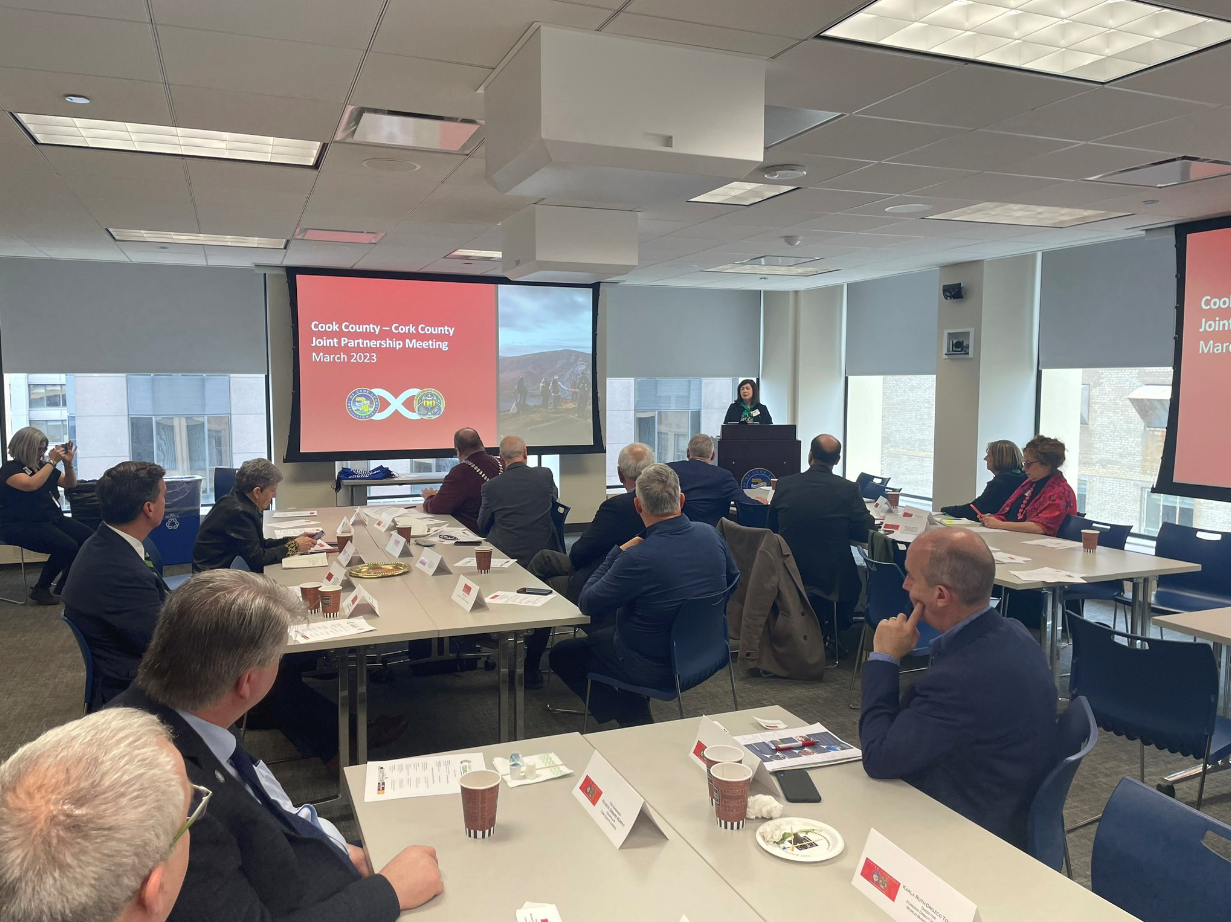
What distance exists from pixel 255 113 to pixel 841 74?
8.21 feet

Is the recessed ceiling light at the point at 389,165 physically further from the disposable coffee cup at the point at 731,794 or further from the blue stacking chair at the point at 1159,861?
the blue stacking chair at the point at 1159,861

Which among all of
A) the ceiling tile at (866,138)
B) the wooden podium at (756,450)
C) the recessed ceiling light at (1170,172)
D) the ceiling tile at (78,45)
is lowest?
the wooden podium at (756,450)

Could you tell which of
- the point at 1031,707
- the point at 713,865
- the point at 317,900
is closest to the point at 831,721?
the point at 1031,707

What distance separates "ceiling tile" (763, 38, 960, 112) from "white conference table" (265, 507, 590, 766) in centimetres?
230

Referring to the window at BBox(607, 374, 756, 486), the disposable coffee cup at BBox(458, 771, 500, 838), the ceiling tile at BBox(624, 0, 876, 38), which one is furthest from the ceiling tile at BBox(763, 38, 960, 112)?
the window at BBox(607, 374, 756, 486)

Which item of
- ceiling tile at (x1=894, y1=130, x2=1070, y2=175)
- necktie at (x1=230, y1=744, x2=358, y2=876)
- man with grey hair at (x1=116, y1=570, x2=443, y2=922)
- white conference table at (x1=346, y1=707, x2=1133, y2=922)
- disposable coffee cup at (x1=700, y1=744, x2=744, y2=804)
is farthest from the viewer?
ceiling tile at (x1=894, y1=130, x2=1070, y2=175)

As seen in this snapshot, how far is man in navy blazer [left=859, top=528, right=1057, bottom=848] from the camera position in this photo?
1.93m

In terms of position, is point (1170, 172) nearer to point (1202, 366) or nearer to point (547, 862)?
point (1202, 366)

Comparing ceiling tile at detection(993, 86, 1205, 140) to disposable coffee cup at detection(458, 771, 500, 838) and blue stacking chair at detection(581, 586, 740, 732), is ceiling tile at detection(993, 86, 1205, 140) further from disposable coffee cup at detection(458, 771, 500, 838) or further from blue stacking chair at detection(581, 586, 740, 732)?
disposable coffee cup at detection(458, 771, 500, 838)

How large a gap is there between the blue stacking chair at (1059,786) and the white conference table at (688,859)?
267 mm

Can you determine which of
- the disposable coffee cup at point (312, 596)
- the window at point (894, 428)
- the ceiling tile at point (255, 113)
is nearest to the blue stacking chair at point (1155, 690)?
the disposable coffee cup at point (312, 596)

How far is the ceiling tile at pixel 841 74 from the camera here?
3.09 m

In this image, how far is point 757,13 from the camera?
9.07 ft

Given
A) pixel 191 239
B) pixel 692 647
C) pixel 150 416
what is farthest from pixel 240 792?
pixel 150 416
